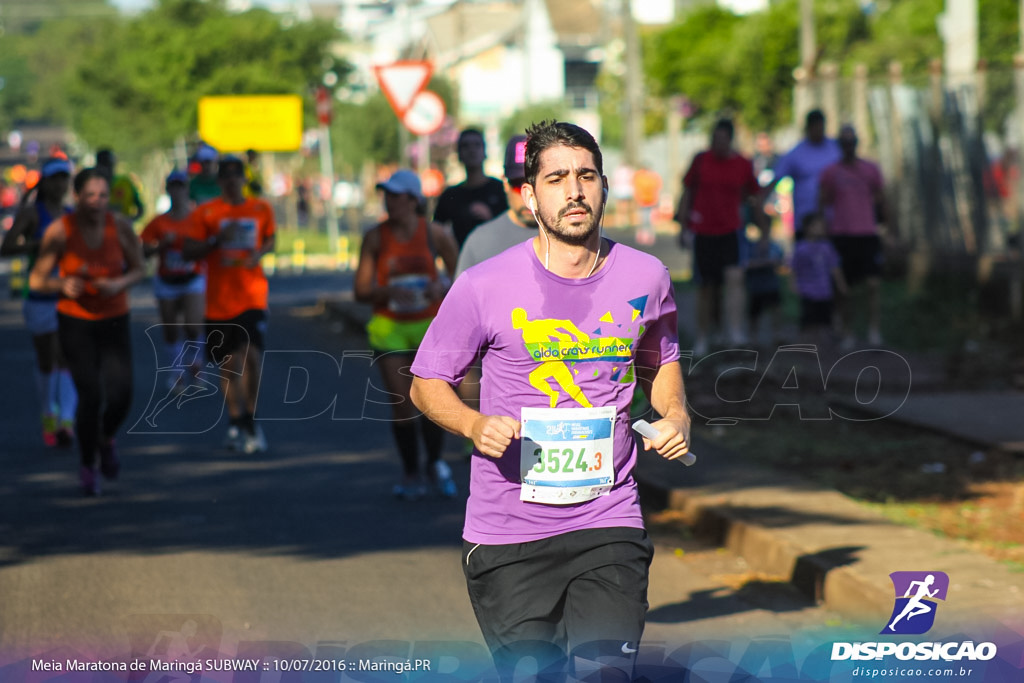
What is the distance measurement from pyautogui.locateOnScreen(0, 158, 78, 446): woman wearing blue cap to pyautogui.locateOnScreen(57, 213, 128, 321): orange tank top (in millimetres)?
1330

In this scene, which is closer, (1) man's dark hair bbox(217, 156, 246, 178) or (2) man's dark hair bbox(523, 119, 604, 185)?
(2) man's dark hair bbox(523, 119, 604, 185)

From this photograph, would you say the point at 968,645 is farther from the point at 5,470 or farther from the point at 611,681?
the point at 5,470

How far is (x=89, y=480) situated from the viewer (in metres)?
8.91

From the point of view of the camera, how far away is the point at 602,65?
297ft

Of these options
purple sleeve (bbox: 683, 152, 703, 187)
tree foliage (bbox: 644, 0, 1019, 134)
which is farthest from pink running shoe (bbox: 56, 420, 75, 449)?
tree foliage (bbox: 644, 0, 1019, 134)

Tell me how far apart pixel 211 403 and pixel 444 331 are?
9.06 meters

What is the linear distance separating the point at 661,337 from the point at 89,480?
17.9 ft

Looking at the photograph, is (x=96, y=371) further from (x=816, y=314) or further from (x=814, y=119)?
(x=814, y=119)

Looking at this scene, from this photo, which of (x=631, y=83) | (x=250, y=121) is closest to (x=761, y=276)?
(x=631, y=83)

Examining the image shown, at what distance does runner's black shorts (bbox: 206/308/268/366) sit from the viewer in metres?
10.2

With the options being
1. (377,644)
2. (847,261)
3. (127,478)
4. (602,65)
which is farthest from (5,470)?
(602,65)

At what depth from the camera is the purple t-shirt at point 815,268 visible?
43.6 ft

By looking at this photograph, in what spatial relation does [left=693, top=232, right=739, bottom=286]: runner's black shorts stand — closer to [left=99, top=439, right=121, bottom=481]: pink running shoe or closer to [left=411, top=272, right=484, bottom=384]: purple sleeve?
[left=99, top=439, right=121, bottom=481]: pink running shoe

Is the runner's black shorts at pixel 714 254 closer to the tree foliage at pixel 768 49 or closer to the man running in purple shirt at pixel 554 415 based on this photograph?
the man running in purple shirt at pixel 554 415
